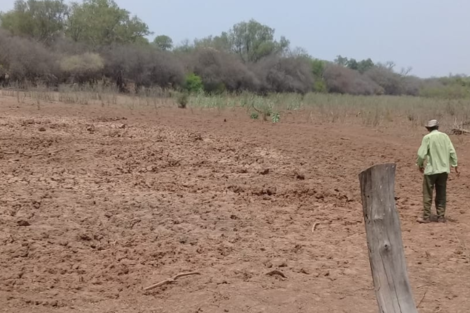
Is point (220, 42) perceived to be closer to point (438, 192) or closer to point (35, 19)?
point (35, 19)

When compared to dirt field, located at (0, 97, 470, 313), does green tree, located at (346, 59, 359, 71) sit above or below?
above

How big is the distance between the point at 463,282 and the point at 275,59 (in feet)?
126

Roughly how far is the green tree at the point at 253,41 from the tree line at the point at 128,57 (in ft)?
0.26

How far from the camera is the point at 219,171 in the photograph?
10.7m

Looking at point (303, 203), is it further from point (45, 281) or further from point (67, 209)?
point (45, 281)

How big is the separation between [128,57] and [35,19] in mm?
7611

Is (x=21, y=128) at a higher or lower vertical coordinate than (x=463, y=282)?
higher

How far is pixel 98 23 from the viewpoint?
37531mm

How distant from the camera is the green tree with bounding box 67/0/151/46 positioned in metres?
37.5

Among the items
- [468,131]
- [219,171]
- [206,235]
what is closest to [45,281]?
[206,235]

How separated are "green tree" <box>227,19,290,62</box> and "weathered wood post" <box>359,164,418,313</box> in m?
45.1

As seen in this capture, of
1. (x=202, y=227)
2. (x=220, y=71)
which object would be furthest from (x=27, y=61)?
(x=202, y=227)

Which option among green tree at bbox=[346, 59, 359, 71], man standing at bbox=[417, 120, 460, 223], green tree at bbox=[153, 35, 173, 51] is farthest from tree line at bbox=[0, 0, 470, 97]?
green tree at bbox=[346, 59, 359, 71]

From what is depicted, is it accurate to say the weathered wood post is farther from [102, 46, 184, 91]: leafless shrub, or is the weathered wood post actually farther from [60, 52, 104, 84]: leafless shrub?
[102, 46, 184, 91]: leafless shrub
